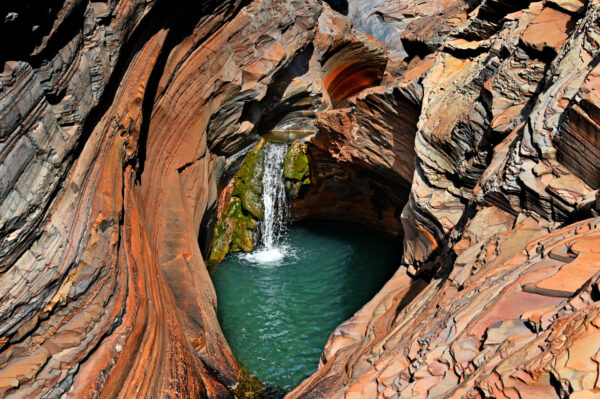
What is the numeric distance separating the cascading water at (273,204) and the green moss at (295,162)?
174mm

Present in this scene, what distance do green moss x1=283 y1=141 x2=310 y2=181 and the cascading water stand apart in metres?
0.17

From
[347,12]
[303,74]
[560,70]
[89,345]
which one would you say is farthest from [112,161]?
[347,12]

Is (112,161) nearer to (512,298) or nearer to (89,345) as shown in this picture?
(89,345)

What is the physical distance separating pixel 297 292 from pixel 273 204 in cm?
426

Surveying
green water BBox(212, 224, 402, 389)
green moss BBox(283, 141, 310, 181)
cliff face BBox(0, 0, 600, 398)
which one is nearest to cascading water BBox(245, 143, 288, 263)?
green moss BBox(283, 141, 310, 181)

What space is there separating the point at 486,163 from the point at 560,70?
173 centimetres

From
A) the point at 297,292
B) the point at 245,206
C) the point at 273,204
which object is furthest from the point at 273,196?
the point at 297,292

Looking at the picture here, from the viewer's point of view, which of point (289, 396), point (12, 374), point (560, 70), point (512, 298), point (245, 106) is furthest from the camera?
point (245, 106)

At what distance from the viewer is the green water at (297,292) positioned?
33.5ft

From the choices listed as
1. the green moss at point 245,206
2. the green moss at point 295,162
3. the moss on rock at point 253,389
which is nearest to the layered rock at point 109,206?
the moss on rock at point 253,389

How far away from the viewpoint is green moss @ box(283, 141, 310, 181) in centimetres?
1595

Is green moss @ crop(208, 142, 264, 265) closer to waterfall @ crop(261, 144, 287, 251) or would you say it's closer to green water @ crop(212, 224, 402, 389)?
waterfall @ crop(261, 144, 287, 251)

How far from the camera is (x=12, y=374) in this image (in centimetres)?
573

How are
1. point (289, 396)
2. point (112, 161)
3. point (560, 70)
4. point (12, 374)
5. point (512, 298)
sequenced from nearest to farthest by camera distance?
1. point (512, 298)
2. point (12, 374)
3. point (560, 70)
4. point (289, 396)
5. point (112, 161)
